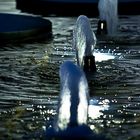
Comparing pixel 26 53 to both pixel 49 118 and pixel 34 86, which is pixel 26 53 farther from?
pixel 49 118

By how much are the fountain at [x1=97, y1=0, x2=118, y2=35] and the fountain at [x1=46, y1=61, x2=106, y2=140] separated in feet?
41.7

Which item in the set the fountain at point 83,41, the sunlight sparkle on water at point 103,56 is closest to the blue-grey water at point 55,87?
the sunlight sparkle on water at point 103,56

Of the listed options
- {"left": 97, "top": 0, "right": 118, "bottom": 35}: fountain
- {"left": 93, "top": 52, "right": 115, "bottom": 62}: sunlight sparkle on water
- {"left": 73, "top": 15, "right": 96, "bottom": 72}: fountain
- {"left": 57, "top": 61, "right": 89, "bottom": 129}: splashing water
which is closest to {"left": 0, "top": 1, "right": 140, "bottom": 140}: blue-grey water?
{"left": 93, "top": 52, "right": 115, "bottom": 62}: sunlight sparkle on water

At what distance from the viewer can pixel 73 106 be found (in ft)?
26.7

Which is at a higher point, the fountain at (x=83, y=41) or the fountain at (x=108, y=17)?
the fountain at (x=83, y=41)

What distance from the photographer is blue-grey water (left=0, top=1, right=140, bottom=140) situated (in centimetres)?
924

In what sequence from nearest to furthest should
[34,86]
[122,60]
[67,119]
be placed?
[67,119]
[34,86]
[122,60]

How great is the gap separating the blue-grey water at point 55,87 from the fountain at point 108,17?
1825mm

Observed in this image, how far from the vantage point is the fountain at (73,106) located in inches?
320

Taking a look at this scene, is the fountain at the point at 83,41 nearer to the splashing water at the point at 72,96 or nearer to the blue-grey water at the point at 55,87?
the blue-grey water at the point at 55,87

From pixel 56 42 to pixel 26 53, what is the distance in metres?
2.63

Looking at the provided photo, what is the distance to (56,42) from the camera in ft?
62.5

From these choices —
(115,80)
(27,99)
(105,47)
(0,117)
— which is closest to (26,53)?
(105,47)

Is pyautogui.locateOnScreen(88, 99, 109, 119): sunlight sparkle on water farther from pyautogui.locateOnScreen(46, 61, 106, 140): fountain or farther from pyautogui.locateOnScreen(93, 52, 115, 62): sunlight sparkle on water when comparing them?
pyautogui.locateOnScreen(93, 52, 115, 62): sunlight sparkle on water
